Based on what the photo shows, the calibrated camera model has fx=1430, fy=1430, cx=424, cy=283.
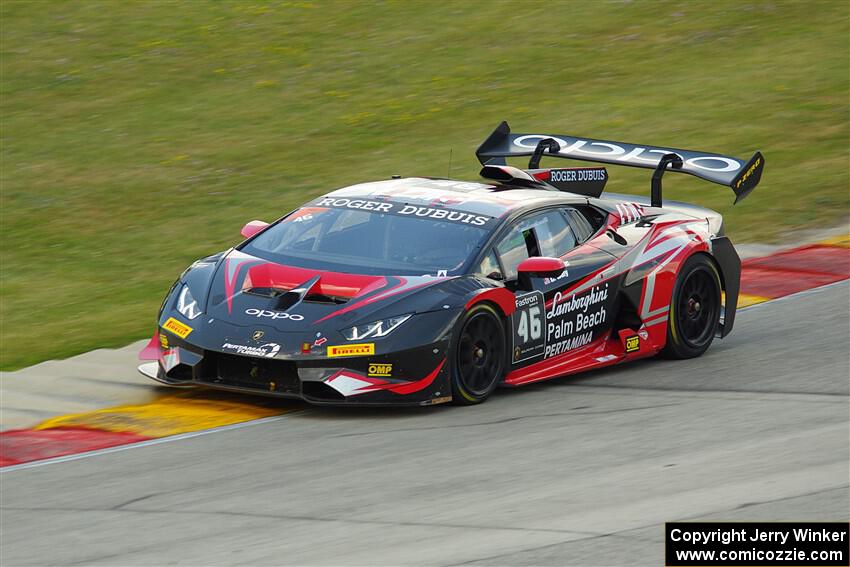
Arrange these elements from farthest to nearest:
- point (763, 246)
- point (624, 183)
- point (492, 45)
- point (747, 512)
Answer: point (492, 45) < point (624, 183) < point (763, 246) < point (747, 512)

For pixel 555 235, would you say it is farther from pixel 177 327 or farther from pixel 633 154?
pixel 177 327

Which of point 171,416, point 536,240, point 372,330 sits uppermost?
point 536,240

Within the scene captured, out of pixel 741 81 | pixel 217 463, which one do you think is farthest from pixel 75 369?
pixel 741 81

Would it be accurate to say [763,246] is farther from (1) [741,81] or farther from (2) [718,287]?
(1) [741,81]

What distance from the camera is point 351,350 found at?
8.41 m

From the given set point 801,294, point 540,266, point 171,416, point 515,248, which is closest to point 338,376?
point 171,416

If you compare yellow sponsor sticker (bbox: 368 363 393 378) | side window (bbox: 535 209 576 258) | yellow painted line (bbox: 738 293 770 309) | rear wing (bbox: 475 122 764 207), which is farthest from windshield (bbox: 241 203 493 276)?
yellow painted line (bbox: 738 293 770 309)

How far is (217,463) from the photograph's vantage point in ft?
25.3

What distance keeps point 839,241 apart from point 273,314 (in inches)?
309

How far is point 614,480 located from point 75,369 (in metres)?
4.40

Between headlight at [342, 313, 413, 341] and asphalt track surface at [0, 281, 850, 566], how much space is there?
52 cm

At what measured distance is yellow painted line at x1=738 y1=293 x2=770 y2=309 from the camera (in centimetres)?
1234

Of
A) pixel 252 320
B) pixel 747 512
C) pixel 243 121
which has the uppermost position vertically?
pixel 243 121

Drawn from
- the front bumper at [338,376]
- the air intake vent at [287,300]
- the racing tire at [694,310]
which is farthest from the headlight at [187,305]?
the racing tire at [694,310]
